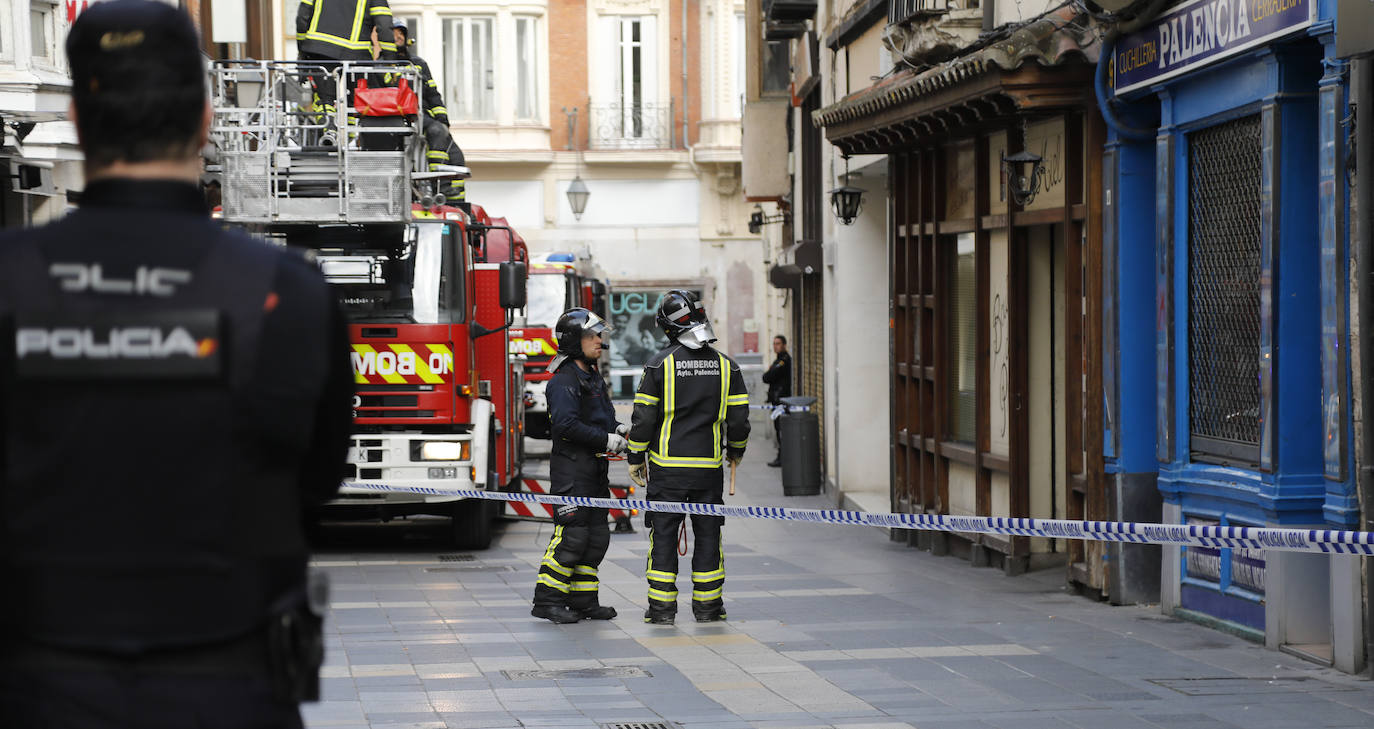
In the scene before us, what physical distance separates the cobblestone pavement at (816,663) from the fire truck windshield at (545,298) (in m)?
13.6

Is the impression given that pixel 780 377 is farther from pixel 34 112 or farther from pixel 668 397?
pixel 668 397

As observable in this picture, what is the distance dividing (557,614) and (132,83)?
8.44 meters

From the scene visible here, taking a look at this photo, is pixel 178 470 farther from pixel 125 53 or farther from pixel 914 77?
pixel 914 77

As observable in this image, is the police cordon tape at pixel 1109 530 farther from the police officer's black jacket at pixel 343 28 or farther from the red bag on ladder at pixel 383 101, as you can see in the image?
the police officer's black jacket at pixel 343 28

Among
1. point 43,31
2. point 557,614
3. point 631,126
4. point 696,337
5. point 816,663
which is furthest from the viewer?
point 631,126

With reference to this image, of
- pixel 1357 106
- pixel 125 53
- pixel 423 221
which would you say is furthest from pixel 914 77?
pixel 125 53

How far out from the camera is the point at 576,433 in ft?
36.9

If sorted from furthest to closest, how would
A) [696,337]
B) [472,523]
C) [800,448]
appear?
[800,448] < [472,523] < [696,337]

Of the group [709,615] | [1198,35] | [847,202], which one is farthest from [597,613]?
[847,202]

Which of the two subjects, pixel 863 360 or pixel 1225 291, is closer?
pixel 1225 291

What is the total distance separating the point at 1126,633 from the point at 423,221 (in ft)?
24.1

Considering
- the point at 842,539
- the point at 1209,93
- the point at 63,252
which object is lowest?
the point at 842,539

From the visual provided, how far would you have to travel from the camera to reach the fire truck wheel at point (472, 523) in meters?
15.9

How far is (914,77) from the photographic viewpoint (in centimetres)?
1366
